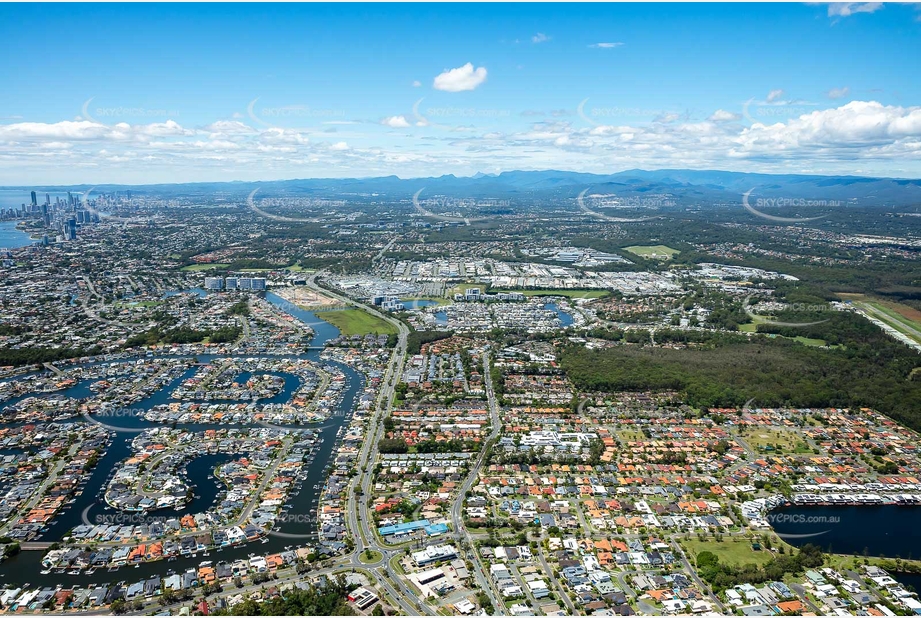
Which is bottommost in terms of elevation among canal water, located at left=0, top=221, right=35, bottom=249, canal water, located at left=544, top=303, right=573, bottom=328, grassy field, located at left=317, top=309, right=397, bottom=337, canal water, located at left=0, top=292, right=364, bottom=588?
canal water, located at left=0, top=292, right=364, bottom=588

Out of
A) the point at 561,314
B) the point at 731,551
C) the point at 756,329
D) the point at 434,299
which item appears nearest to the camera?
the point at 731,551

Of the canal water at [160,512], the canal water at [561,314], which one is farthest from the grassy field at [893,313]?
the canal water at [160,512]

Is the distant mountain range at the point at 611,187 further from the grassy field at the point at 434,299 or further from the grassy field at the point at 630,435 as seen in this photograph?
the grassy field at the point at 630,435

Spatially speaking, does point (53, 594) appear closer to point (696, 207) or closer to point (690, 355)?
point (690, 355)

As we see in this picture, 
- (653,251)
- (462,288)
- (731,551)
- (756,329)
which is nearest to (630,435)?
(731,551)

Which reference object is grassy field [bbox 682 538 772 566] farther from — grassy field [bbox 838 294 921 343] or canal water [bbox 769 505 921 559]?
grassy field [bbox 838 294 921 343]

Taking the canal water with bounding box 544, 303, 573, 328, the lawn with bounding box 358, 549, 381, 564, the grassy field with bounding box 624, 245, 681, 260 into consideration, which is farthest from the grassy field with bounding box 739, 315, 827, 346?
the lawn with bounding box 358, 549, 381, 564

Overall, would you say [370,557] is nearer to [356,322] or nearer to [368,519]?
[368,519]
